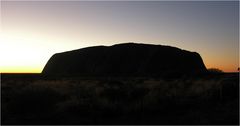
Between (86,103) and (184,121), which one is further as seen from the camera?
(86,103)

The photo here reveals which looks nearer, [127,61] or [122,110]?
[122,110]

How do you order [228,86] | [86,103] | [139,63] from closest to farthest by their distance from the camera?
[86,103]
[228,86]
[139,63]

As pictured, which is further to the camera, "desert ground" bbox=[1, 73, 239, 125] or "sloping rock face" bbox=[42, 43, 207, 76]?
"sloping rock face" bbox=[42, 43, 207, 76]

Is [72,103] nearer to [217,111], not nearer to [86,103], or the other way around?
[86,103]

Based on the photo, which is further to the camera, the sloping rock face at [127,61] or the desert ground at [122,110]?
the sloping rock face at [127,61]

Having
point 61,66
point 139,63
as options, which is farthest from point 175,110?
point 61,66

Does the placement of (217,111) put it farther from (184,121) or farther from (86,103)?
(86,103)

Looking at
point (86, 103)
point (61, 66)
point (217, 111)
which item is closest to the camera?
point (217, 111)
